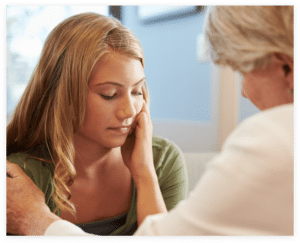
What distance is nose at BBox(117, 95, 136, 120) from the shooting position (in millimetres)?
642

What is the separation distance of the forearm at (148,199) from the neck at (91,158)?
0.37ft

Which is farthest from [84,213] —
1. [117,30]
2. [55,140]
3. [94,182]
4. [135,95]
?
[117,30]

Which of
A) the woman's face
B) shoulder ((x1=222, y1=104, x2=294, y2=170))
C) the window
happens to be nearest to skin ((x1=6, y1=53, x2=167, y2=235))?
the woman's face

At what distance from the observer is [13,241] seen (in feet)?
1.98

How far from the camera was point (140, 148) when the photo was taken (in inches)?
27.0

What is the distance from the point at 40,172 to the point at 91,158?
124 mm

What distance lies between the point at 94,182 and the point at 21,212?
0.59 ft

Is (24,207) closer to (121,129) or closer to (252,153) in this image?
(121,129)

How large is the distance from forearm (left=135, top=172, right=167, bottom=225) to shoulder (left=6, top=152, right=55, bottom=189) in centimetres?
22

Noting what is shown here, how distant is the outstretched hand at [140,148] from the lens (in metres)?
0.67

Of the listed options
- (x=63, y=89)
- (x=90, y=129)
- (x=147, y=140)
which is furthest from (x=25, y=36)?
(x=147, y=140)

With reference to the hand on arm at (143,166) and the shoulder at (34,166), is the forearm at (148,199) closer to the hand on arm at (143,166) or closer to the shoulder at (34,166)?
the hand on arm at (143,166)

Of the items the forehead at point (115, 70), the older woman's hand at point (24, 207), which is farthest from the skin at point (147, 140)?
the forehead at point (115, 70)
